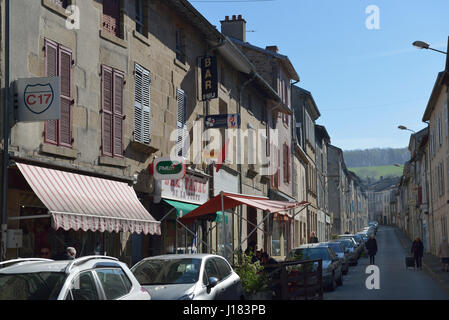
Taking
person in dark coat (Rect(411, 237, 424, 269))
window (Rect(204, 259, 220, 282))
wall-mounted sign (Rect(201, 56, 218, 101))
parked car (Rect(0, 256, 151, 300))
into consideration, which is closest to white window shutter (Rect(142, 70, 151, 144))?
wall-mounted sign (Rect(201, 56, 218, 101))

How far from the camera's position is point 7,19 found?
1137 centimetres

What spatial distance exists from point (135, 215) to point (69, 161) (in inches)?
76.0

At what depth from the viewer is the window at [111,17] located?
604 inches

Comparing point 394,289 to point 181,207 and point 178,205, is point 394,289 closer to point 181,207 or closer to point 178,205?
point 181,207

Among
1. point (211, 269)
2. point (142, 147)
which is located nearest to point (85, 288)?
point (211, 269)

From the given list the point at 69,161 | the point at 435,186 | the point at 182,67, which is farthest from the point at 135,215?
the point at 435,186

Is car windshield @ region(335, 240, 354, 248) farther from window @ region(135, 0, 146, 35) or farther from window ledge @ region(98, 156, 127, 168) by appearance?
window ledge @ region(98, 156, 127, 168)

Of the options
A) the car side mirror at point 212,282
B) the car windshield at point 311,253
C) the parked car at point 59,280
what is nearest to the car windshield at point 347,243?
the car windshield at point 311,253

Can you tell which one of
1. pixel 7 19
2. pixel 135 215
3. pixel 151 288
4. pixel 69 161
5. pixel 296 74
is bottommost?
→ pixel 151 288

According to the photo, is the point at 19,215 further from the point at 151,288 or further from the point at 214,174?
the point at 214,174

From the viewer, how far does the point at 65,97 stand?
13.1m

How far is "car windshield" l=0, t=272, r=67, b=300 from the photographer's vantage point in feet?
22.0

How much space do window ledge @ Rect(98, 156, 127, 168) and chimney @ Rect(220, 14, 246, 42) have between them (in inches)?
834

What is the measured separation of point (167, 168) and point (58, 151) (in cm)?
441
